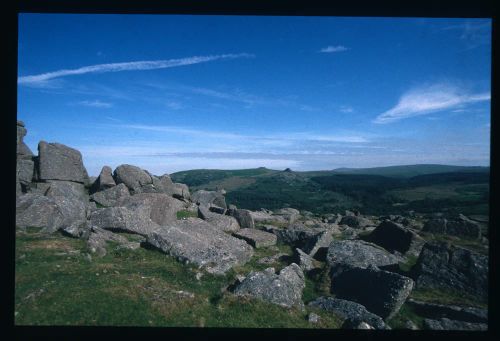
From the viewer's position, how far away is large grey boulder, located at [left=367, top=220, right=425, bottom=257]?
79.7 feet

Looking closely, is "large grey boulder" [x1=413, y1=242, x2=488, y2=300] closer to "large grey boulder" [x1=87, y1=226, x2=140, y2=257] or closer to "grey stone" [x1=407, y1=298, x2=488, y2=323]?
"grey stone" [x1=407, y1=298, x2=488, y2=323]

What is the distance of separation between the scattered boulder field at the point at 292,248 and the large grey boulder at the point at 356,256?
0.21 ft

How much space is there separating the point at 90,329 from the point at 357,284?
1257cm

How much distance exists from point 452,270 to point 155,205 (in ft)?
69.3

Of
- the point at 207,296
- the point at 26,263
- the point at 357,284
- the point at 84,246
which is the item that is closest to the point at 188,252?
the point at 207,296

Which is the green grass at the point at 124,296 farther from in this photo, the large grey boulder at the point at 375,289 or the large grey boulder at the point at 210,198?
the large grey boulder at the point at 210,198

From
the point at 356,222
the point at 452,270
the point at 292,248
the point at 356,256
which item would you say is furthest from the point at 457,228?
the point at 292,248

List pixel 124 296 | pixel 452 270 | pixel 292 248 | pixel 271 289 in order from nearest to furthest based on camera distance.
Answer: pixel 124 296, pixel 271 289, pixel 452 270, pixel 292 248

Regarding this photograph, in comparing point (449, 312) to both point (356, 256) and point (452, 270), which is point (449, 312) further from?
point (356, 256)

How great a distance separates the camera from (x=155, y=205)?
89.9 feet

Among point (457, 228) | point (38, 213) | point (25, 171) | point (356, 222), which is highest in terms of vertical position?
point (25, 171)

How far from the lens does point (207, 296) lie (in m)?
14.5

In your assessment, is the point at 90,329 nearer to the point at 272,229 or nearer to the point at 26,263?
the point at 26,263

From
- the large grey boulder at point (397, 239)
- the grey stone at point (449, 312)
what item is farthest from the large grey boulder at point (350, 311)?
the large grey boulder at point (397, 239)
